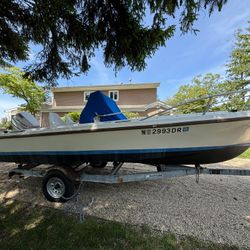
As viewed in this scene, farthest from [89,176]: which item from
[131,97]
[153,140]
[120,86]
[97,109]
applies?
[120,86]

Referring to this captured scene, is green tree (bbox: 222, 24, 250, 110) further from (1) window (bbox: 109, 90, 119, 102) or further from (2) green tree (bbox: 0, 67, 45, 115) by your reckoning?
(2) green tree (bbox: 0, 67, 45, 115)

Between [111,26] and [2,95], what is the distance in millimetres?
19360

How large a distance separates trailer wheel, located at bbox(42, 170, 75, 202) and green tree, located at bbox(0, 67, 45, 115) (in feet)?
53.0

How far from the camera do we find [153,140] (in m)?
3.22

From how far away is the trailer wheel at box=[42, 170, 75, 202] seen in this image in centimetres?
368

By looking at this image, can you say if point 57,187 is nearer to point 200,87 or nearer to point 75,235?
point 75,235

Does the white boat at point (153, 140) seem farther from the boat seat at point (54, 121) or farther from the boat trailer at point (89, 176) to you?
the boat seat at point (54, 121)

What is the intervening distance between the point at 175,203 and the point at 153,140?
4.21 ft

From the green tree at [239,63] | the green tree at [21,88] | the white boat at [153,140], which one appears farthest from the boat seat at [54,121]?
the green tree at [239,63]

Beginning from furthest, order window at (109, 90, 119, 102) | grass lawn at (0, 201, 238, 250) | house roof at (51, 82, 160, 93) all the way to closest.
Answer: window at (109, 90, 119, 102)
house roof at (51, 82, 160, 93)
grass lawn at (0, 201, 238, 250)

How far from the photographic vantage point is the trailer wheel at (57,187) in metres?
3.68

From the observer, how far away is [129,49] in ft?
14.5

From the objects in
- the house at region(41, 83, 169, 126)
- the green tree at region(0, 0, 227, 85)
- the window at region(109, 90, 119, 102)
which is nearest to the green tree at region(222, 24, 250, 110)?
the house at region(41, 83, 169, 126)

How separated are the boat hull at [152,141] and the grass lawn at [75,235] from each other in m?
1.06
